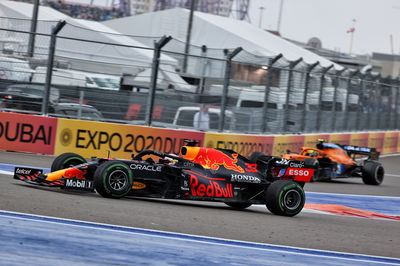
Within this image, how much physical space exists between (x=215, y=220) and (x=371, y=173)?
31.3ft

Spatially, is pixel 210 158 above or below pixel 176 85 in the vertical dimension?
below

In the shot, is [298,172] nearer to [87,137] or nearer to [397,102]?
[87,137]

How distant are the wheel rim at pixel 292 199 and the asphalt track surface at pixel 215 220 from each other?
0.18 m

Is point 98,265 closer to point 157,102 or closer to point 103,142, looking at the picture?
point 103,142

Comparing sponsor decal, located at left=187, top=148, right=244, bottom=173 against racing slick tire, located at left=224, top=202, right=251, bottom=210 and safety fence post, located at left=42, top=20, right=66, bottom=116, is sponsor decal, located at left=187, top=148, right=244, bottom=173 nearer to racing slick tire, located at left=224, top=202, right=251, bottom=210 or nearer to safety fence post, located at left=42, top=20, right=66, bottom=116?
racing slick tire, located at left=224, top=202, right=251, bottom=210

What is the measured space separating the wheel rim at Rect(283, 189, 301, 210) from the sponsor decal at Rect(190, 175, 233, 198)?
2.51 ft

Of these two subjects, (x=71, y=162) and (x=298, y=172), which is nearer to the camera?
(x=71, y=162)

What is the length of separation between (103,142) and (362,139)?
48.1 feet

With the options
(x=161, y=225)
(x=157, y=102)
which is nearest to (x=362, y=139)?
(x=157, y=102)

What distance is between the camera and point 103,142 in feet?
55.9

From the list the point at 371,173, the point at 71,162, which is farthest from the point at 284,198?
the point at 371,173

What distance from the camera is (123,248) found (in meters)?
6.92

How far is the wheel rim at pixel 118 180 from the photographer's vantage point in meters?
9.97

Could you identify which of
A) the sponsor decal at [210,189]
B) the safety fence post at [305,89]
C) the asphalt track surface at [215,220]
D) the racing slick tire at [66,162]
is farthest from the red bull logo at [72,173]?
the safety fence post at [305,89]
